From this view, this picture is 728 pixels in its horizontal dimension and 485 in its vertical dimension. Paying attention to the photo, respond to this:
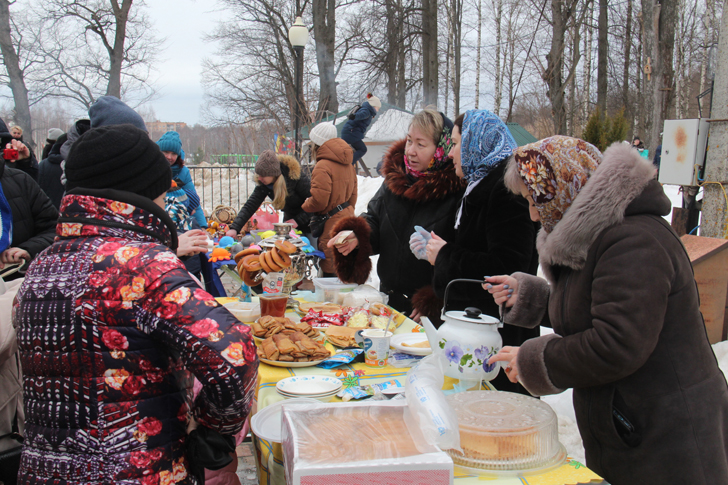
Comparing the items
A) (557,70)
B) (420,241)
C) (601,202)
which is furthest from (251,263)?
(557,70)

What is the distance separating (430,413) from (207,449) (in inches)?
22.8

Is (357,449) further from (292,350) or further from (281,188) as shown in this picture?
(281,188)

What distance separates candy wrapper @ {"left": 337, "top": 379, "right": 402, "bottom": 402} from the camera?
1645 mm

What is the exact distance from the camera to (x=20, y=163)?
4711 millimetres

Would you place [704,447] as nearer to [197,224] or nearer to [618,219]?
[618,219]

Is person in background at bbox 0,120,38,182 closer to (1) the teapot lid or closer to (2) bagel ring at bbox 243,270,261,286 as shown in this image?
(2) bagel ring at bbox 243,270,261,286

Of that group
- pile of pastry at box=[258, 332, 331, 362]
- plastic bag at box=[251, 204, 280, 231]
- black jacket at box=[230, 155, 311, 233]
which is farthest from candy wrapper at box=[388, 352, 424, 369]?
plastic bag at box=[251, 204, 280, 231]

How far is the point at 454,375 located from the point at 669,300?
704 mm

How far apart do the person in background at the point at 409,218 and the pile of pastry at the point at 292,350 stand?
0.81 meters

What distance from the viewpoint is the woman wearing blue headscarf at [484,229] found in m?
2.28

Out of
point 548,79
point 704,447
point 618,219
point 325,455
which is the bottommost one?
point 704,447

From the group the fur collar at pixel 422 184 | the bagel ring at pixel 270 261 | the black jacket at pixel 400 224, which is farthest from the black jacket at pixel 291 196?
the bagel ring at pixel 270 261

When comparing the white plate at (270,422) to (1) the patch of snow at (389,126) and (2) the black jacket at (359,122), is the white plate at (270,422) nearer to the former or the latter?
(2) the black jacket at (359,122)

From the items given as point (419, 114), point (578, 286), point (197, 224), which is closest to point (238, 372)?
point (578, 286)
